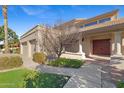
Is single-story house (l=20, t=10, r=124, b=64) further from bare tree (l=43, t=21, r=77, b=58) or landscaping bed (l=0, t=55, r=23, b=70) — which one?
landscaping bed (l=0, t=55, r=23, b=70)

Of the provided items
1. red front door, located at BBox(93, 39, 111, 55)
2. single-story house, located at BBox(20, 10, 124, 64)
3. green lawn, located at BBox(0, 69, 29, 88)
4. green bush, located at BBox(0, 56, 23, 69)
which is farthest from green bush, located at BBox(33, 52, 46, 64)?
red front door, located at BBox(93, 39, 111, 55)

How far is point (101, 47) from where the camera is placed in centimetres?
1920

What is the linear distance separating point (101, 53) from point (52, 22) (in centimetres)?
832

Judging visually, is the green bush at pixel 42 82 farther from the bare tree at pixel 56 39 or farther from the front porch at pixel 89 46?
the front porch at pixel 89 46

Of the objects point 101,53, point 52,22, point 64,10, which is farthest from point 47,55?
point 101,53

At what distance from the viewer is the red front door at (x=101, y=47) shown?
1821 centimetres

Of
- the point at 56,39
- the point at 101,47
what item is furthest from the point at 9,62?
the point at 101,47

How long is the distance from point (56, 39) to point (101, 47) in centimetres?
784

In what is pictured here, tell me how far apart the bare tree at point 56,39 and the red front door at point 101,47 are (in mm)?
5393

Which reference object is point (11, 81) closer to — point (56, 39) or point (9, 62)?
point (9, 62)

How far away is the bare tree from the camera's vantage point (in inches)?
537

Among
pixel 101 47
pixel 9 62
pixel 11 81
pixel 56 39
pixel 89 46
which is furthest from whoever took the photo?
pixel 89 46
